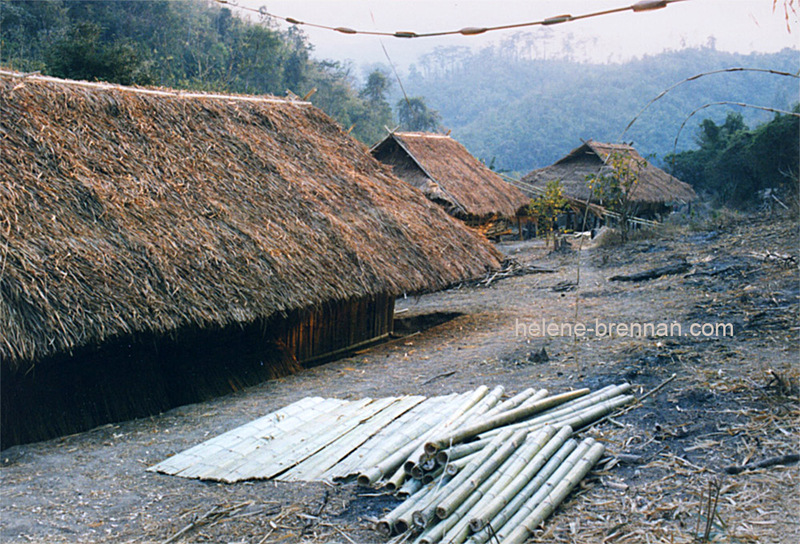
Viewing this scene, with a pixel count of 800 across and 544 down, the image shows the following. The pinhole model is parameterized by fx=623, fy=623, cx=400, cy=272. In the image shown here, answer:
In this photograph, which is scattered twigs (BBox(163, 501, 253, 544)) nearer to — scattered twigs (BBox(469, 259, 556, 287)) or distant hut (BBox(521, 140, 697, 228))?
scattered twigs (BBox(469, 259, 556, 287))

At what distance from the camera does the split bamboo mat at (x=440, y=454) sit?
121 inches

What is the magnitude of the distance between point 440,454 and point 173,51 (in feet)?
91.0

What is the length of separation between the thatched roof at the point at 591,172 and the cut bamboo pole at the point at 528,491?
18.8 m

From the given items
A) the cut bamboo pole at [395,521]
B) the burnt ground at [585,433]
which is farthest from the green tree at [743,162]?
the cut bamboo pole at [395,521]

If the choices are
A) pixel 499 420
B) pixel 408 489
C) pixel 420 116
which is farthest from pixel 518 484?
pixel 420 116

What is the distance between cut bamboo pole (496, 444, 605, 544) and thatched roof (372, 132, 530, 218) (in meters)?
12.3

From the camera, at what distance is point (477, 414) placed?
4379mm

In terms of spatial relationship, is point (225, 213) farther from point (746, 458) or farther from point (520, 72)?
point (520, 72)

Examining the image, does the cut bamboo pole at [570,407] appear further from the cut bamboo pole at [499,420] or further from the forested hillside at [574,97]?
the forested hillside at [574,97]

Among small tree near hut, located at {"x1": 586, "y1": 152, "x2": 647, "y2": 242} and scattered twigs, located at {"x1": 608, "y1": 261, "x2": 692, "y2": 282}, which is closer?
scattered twigs, located at {"x1": 608, "y1": 261, "x2": 692, "y2": 282}

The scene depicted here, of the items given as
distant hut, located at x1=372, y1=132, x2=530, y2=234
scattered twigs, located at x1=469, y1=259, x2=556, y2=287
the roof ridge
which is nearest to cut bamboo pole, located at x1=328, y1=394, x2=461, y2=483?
the roof ridge

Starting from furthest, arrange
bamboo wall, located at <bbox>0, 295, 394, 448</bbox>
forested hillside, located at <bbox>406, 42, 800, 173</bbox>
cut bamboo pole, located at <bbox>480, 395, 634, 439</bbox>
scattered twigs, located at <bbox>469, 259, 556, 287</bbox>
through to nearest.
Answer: forested hillside, located at <bbox>406, 42, 800, 173</bbox>
scattered twigs, located at <bbox>469, 259, 556, 287</bbox>
bamboo wall, located at <bbox>0, 295, 394, 448</bbox>
cut bamboo pole, located at <bbox>480, 395, 634, 439</bbox>

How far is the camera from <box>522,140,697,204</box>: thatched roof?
22.2m

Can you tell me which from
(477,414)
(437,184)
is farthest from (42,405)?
(437,184)
